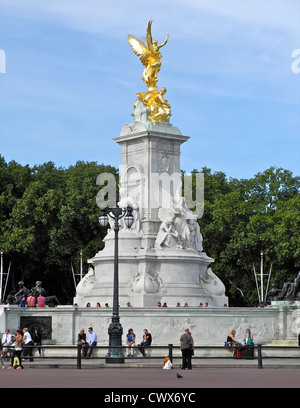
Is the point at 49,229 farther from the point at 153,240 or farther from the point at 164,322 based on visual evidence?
the point at 164,322

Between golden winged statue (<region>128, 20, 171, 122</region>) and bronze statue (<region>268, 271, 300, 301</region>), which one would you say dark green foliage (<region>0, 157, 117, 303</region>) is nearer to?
golden winged statue (<region>128, 20, 171, 122</region>)

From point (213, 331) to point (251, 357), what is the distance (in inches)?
317

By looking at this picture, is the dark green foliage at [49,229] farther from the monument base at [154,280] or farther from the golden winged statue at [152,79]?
the monument base at [154,280]

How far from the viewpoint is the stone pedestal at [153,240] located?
52.2 m

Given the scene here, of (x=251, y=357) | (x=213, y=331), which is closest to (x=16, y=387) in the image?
(x=251, y=357)

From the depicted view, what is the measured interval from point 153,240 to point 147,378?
2562 cm

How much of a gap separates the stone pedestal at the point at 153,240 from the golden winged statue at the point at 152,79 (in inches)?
22.8

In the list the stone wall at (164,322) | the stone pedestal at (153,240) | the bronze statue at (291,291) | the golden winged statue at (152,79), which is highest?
the golden winged statue at (152,79)

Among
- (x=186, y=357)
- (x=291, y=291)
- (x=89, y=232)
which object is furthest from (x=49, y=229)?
(x=186, y=357)

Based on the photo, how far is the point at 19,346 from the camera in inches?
1366

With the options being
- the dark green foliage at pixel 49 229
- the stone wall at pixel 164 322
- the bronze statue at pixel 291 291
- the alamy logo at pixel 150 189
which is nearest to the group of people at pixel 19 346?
the stone wall at pixel 164 322

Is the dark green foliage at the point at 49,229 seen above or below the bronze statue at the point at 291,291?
above

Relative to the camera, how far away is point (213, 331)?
47656mm

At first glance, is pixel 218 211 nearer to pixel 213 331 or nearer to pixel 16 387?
pixel 213 331
